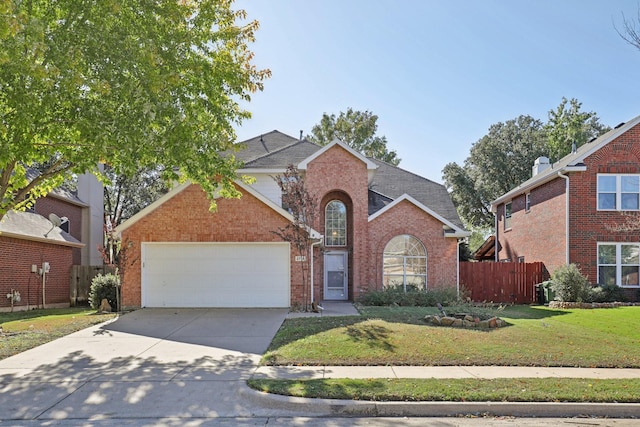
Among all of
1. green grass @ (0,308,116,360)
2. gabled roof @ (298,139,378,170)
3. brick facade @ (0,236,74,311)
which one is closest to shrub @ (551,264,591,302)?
gabled roof @ (298,139,378,170)

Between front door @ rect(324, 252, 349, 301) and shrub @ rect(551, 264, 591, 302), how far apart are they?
26.1 feet

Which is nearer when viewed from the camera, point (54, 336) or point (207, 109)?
point (54, 336)

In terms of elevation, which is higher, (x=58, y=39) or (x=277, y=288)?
(x=58, y=39)

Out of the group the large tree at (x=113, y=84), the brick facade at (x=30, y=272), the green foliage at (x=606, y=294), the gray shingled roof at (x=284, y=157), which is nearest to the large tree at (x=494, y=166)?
the gray shingled roof at (x=284, y=157)

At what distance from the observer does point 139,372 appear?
29.2ft

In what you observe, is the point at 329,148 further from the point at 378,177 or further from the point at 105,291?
the point at 105,291

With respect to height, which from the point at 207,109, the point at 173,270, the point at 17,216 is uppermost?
the point at 207,109

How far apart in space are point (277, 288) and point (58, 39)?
31.3 ft

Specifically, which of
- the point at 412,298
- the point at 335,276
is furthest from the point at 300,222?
the point at 335,276

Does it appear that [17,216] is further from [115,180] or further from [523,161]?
[523,161]

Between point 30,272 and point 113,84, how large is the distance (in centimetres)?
1160

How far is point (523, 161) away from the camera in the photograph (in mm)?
39469

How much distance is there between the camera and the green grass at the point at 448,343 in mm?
9430

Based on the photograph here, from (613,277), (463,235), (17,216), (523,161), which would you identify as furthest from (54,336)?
(523,161)
